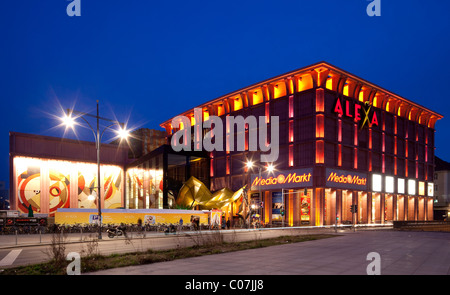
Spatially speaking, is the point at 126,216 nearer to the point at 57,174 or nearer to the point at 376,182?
the point at 57,174

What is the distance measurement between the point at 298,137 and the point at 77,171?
136 ft

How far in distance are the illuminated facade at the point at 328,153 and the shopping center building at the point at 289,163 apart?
0.56 ft

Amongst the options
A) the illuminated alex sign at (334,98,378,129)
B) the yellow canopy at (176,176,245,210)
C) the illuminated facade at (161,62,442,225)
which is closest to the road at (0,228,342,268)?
the illuminated facade at (161,62,442,225)

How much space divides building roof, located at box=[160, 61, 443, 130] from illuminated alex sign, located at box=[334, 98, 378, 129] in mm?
2020

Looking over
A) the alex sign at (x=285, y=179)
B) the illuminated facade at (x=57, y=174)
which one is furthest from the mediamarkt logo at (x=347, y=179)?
the illuminated facade at (x=57, y=174)

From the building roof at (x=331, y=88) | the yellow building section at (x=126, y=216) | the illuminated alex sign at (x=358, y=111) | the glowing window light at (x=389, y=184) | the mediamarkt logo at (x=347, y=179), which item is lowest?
the yellow building section at (x=126, y=216)

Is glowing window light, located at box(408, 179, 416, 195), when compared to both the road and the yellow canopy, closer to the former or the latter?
the yellow canopy

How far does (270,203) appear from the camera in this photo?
63.7m

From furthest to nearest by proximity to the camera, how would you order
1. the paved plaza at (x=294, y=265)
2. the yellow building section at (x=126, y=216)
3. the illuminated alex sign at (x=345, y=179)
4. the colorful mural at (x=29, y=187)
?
the colorful mural at (x=29, y=187), the illuminated alex sign at (x=345, y=179), the yellow building section at (x=126, y=216), the paved plaza at (x=294, y=265)

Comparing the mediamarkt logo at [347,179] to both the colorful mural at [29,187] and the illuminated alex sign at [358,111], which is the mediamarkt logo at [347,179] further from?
the colorful mural at [29,187]

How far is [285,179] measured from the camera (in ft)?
200

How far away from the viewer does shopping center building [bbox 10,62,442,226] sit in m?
58.8

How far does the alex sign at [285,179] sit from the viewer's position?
58.1 metres

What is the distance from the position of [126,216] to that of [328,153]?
108 feet
